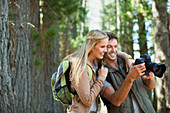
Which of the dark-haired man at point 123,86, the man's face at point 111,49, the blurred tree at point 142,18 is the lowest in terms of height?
the dark-haired man at point 123,86

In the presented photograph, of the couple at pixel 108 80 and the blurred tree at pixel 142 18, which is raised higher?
the blurred tree at pixel 142 18

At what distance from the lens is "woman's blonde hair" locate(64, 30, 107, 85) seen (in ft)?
6.99

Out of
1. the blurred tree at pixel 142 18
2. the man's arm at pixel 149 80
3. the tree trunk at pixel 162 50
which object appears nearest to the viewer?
the man's arm at pixel 149 80

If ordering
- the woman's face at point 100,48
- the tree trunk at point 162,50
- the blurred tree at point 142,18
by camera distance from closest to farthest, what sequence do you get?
the woman's face at point 100,48 < the tree trunk at point 162,50 < the blurred tree at point 142,18

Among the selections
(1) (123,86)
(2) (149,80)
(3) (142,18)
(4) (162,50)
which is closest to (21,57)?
(1) (123,86)

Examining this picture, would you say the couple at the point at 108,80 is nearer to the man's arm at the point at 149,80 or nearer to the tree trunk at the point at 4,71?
the man's arm at the point at 149,80

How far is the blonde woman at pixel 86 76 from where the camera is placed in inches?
82.5

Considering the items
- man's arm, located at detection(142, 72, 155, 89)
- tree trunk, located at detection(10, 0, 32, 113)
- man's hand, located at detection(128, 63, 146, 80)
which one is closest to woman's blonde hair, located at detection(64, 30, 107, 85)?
man's hand, located at detection(128, 63, 146, 80)

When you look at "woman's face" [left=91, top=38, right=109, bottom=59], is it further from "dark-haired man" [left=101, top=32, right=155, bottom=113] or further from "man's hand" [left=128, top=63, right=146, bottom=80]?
"man's hand" [left=128, top=63, right=146, bottom=80]

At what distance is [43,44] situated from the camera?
265 inches

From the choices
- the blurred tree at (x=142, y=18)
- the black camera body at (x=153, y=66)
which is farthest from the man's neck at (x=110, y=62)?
the blurred tree at (x=142, y=18)

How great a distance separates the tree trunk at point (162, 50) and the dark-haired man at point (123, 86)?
3.85m

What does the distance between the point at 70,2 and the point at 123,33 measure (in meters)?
3.80

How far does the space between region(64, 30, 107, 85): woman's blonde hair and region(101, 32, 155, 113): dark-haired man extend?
0.29 metres
